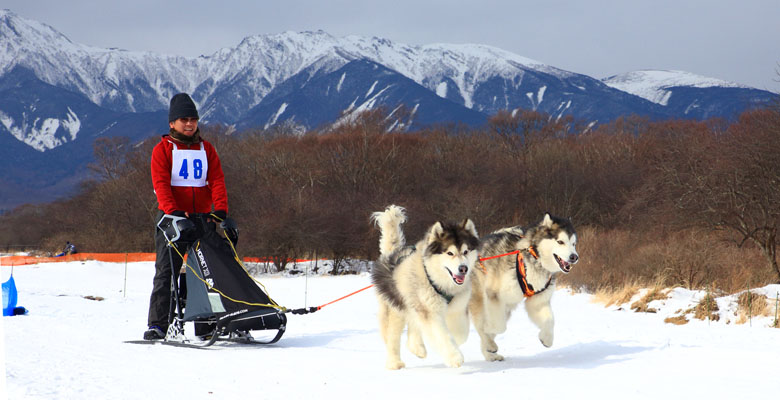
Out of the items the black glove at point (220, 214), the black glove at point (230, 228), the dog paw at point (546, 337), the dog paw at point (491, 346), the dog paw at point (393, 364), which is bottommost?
the dog paw at point (393, 364)

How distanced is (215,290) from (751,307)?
28.4ft

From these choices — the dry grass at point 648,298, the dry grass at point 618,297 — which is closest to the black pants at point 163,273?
the dry grass at point 648,298

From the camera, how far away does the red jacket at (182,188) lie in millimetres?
7062

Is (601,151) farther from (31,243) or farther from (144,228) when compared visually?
(31,243)

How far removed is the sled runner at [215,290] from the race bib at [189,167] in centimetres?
41

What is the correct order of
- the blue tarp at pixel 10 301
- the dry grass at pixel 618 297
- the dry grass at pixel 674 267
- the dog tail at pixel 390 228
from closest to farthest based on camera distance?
the dog tail at pixel 390 228 → the blue tarp at pixel 10 301 → the dry grass at pixel 618 297 → the dry grass at pixel 674 267

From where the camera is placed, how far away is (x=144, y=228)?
4041 cm

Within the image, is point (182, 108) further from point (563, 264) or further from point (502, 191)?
point (502, 191)

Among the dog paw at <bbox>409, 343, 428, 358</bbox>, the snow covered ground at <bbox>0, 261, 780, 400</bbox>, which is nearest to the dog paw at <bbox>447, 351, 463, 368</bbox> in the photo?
the snow covered ground at <bbox>0, 261, 780, 400</bbox>

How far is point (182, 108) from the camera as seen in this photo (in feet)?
23.7

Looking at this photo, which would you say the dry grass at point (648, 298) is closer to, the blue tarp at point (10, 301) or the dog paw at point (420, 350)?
the dog paw at point (420, 350)

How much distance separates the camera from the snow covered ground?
193 inches

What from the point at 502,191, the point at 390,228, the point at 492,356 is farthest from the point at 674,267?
the point at 502,191

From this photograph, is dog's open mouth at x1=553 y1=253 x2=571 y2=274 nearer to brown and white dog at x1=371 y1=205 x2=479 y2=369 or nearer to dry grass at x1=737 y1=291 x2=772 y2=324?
brown and white dog at x1=371 y1=205 x2=479 y2=369
